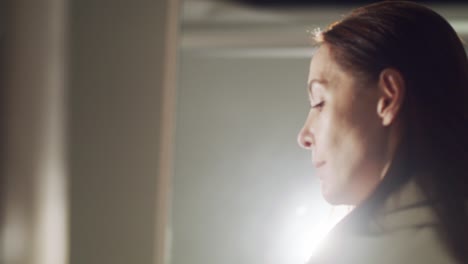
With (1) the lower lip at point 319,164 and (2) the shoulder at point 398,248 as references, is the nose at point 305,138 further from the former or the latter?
(2) the shoulder at point 398,248

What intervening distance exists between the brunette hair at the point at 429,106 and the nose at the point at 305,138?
11 cm

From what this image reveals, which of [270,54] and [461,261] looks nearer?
[461,261]

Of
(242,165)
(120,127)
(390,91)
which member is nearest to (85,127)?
(120,127)

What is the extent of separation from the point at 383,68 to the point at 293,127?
15 centimetres

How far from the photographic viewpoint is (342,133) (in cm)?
78

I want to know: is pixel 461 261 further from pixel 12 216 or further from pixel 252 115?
pixel 12 216

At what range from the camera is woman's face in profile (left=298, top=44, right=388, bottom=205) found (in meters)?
0.77

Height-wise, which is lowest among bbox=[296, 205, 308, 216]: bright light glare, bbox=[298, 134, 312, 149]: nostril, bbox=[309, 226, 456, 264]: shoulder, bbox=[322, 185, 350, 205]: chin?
bbox=[309, 226, 456, 264]: shoulder

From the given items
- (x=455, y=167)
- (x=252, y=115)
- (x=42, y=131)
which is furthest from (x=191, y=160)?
(x=455, y=167)

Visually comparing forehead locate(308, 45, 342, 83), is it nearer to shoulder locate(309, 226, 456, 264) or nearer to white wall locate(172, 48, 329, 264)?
white wall locate(172, 48, 329, 264)

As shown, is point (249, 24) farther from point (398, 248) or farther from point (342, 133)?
point (398, 248)

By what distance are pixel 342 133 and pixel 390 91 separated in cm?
9

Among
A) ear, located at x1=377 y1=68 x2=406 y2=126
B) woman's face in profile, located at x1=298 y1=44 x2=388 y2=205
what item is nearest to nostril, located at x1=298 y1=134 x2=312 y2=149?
woman's face in profile, located at x1=298 y1=44 x2=388 y2=205

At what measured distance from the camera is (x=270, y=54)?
84 cm
